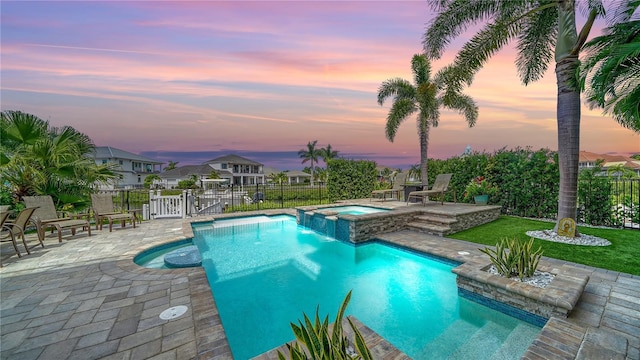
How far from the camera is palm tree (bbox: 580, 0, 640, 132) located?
13.4ft

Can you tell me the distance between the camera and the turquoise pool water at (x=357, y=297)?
2.99 meters

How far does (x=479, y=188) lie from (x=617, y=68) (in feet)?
17.6

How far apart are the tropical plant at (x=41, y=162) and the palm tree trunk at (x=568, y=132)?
41.9 ft

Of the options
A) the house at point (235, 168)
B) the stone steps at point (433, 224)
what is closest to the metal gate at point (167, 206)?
the stone steps at point (433, 224)

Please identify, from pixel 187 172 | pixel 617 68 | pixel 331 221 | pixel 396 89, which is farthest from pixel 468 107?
pixel 187 172

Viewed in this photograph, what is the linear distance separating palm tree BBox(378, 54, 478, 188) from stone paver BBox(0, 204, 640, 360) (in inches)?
367

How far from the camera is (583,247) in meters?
5.18

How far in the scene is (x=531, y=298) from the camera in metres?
3.10

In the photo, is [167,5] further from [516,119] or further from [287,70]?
[516,119]

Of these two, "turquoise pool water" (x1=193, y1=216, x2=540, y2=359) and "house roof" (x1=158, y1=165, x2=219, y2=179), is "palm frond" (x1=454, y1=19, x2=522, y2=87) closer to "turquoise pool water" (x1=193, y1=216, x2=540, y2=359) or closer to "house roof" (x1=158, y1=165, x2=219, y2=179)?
"turquoise pool water" (x1=193, y1=216, x2=540, y2=359)

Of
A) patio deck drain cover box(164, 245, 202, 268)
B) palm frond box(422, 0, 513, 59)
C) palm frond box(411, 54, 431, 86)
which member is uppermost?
palm frond box(411, 54, 431, 86)

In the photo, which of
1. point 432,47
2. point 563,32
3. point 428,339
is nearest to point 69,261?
point 428,339

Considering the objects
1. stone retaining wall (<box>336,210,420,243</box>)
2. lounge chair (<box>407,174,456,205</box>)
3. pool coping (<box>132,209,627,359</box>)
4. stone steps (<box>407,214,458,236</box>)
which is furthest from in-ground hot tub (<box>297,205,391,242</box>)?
pool coping (<box>132,209,627,359</box>)

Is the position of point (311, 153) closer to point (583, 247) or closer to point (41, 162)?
point (41, 162)
